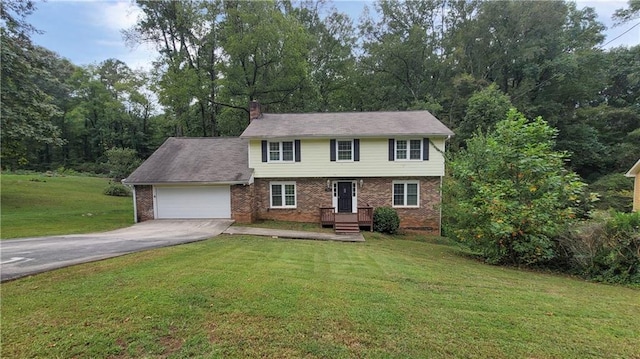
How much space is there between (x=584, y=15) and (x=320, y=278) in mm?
38459

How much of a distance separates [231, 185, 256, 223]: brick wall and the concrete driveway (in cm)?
128

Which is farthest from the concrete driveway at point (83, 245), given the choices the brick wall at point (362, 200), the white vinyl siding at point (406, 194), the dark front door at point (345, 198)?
the white vinyl siding at point (406, 194)

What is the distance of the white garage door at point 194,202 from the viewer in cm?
1523

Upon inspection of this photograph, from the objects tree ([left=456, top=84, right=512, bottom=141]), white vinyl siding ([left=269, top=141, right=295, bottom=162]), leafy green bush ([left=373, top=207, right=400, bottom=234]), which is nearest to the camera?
leafy green bush ([left=373, top=207, right=400, bottom=234])

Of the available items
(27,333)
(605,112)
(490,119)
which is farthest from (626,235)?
(605,112)

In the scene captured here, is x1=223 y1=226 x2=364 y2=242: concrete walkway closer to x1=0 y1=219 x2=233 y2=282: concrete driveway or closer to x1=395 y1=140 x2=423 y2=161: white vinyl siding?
x1=0 y1=219 x2=233 y2=282: concrete driveway

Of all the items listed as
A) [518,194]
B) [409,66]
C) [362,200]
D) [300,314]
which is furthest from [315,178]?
[409,66]

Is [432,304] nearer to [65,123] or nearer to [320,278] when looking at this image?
[320,278]

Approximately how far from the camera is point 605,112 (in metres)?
25.4

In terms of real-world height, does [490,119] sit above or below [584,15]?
below

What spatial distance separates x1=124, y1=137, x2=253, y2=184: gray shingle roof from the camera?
14.9 meters

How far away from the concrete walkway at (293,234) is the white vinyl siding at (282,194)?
2.68 meters

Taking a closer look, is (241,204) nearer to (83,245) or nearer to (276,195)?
(276,195)

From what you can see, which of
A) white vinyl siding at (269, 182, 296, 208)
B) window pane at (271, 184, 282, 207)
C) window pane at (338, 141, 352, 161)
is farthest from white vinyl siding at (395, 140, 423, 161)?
window pane at (271, 184, 282, 207)
